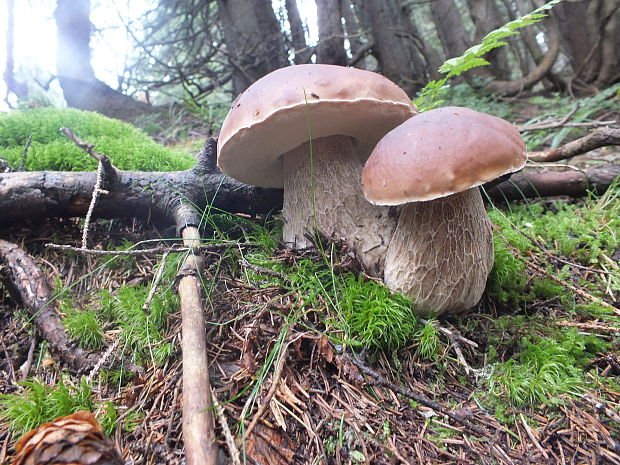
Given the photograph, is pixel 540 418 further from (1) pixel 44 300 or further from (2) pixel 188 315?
(1) pixel 44 300

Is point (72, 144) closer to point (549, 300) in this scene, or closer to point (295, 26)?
point (549, 300)

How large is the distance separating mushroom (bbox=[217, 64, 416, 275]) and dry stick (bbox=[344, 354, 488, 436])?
0.56m

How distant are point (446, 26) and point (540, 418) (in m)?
7.68

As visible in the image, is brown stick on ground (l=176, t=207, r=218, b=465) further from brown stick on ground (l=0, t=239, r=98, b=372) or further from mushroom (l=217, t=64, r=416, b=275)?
mushroom (l=217, t=64, r=416, b=275)

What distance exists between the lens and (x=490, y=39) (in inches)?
81.5

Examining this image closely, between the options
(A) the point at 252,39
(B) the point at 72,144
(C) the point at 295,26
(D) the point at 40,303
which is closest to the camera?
(D) the point at 40,303

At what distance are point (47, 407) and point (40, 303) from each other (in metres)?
0.66

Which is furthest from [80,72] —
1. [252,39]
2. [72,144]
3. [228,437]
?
[228,437]

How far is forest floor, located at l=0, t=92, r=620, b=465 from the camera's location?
114cm

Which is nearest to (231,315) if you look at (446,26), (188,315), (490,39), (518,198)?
(188,315)

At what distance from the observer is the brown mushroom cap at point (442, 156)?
1231 millimetres

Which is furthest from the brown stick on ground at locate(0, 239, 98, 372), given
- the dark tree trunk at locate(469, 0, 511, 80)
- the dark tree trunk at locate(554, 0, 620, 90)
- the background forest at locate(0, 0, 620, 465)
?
the dark tree trunk at locate(554, 0, 620, 90)

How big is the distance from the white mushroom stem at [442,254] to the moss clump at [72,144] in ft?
6.26

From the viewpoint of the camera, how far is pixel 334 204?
1875mm
